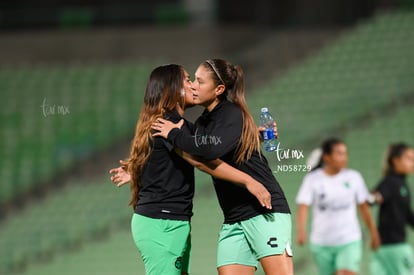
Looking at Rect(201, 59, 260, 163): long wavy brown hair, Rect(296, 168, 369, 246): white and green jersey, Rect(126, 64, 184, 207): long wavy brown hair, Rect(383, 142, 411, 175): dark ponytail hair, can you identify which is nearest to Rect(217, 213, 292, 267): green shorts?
Rect(201, 59, 260, 163): long wavy brown hair

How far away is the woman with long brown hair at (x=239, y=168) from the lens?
213 inches

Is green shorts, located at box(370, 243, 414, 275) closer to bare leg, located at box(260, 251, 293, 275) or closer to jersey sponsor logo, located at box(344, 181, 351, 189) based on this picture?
jersey sponsor logo, located at box(344, 181, 351, 189)

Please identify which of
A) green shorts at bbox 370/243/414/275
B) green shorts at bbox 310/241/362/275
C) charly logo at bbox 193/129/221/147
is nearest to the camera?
charly logo at bbox 193/129/221/147

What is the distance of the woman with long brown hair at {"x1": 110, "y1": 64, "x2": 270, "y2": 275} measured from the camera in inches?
213

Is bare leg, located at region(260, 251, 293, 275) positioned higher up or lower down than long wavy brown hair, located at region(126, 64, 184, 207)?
lower down

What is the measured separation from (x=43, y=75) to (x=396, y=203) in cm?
1008

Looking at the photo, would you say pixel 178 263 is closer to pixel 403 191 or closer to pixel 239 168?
pixel 239 168

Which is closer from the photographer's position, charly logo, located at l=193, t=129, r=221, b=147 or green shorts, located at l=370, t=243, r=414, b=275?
charly logo, located at l=193, t=129, r=221, b=147

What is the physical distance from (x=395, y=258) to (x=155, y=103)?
14.4 ft

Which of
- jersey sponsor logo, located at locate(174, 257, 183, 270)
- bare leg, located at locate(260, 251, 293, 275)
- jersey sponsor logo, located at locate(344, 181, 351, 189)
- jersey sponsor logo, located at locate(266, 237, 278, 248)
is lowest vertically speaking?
bare leg, located at locate(260, 251, 293, 275)

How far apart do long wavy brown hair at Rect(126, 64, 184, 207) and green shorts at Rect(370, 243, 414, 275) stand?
4303 millimetres

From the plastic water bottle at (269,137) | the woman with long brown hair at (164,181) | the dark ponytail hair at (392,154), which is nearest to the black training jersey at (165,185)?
the woman with long brown hair at (164,181)

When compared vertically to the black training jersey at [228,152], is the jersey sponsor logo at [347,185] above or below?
below

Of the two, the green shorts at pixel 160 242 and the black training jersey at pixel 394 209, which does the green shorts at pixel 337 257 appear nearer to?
the black training jersey at pixel 394 209
